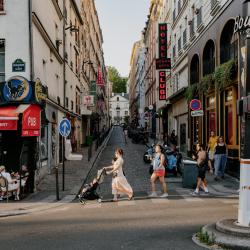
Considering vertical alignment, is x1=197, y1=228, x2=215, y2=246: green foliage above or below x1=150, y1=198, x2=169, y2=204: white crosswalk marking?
above

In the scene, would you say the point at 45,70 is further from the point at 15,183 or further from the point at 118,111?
the point at 118,111

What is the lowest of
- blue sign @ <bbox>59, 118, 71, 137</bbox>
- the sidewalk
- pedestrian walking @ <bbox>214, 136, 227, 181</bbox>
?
the sidewalk

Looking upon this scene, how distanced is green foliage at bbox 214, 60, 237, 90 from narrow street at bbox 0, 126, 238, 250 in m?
5.68

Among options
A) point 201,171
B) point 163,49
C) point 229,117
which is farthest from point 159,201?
point 163,49

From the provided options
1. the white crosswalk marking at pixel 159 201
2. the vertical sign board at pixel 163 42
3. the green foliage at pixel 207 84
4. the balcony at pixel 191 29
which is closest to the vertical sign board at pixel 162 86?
the vertical sign board at pixel 163 42

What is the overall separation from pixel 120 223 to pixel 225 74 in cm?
982

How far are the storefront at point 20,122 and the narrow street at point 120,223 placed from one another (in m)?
3.11

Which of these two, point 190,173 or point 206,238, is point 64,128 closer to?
point 190,173

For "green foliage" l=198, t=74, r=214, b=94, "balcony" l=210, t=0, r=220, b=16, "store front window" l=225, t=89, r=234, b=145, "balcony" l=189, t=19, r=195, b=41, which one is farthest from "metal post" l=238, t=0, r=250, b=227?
"balcony" l=189, t=19, r=195, b=41

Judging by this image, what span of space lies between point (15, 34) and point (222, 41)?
29.8 feet

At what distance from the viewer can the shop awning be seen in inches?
559

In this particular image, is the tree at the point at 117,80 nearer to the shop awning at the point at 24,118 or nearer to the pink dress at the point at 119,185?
the shop awning at the point at 24,118

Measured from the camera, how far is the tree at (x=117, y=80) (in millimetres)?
158625

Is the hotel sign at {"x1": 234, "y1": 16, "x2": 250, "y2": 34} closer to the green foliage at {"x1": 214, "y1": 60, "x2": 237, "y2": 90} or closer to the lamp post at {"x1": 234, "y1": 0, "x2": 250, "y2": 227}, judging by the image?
the lamp post at {"x1": 234, "y1": 0, "x2": 250, "y2": 227}
